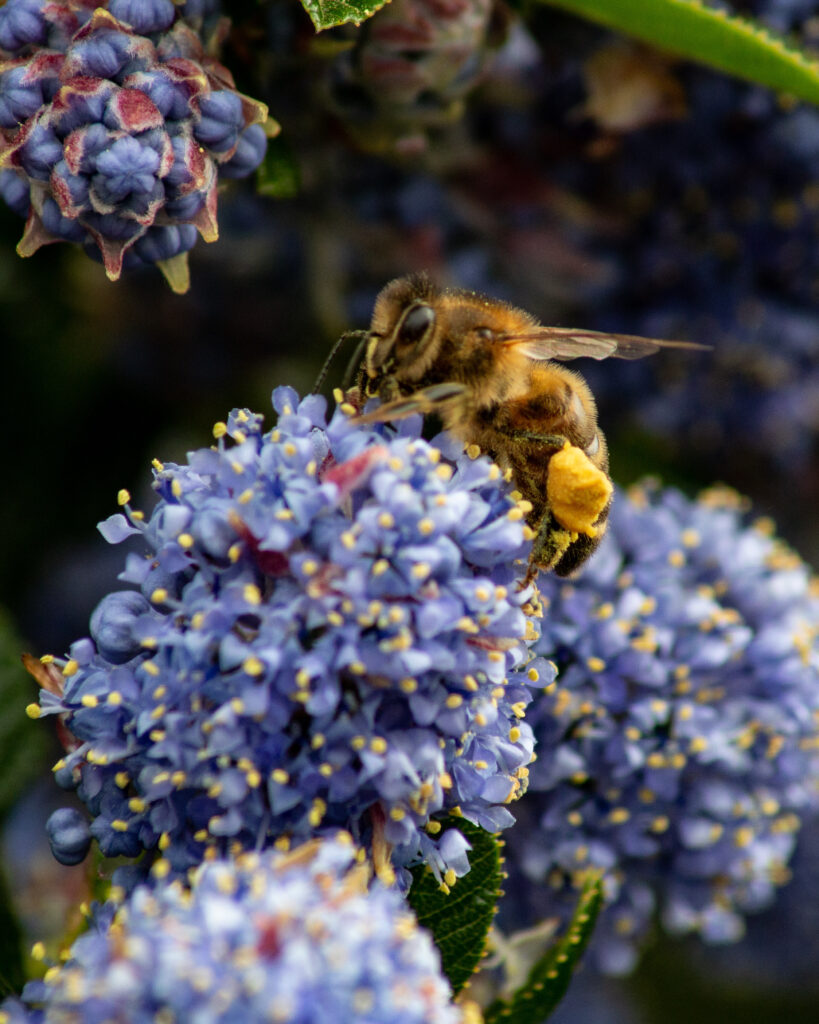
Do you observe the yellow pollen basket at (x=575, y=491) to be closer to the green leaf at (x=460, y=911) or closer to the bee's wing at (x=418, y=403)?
the bee's wing at (x=418, y=403)

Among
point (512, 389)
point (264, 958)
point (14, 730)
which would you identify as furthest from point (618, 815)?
point (14, 730)

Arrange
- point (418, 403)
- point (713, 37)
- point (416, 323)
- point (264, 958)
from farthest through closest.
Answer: point (713, 37)
point (416, 323)
point (418, 403)
point (264, 958)

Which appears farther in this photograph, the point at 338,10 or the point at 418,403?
the point at 338,10

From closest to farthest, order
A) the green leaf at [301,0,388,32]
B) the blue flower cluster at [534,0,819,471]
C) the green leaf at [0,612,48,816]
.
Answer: the green leaf at [301,0,388,32], the green leaf at [0,612,48,816], the blue flower cluster at [534,0,819,471]

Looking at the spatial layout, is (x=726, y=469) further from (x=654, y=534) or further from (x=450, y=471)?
(x=450, y=471)

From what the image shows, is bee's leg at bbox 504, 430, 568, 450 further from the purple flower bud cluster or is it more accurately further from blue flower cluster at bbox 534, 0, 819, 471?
blue flower cluster at bbox 534, 0, 819, 471

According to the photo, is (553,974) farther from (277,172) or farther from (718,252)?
(718,252)

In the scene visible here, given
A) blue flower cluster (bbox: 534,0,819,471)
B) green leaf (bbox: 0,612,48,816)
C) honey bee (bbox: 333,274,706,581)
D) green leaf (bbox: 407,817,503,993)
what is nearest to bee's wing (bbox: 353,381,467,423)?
honey bee (bbox: 333,274,706,581)
